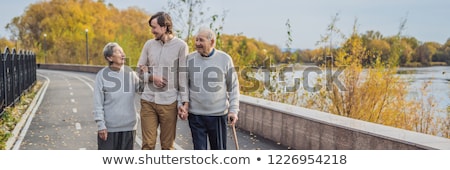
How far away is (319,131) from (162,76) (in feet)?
11.1

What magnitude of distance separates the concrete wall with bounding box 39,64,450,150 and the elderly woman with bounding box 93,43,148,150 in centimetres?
297

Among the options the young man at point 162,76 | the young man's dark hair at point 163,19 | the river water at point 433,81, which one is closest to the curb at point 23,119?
the young man at point 162,76

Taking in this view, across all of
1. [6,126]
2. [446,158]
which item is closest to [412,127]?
[446,158]

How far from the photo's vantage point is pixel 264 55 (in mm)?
17078

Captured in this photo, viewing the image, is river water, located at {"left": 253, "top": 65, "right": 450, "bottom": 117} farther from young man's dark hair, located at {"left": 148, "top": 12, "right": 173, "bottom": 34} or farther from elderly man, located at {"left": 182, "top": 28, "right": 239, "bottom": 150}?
young man's dark hair, located at {"left": 148, "top": 12, "right": 173, "bottom": 34}

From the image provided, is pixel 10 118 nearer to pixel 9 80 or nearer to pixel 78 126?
pixel 78 126

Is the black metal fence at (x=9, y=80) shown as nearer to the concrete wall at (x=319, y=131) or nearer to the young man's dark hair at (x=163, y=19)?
the concrete wall at (x=319, y=131)

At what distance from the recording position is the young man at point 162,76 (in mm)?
6383

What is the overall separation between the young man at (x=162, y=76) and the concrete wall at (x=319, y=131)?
2.47 metres

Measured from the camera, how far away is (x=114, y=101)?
19.9 feet

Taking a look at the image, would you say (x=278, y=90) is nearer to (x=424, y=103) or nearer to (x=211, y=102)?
(x=424, y=103)

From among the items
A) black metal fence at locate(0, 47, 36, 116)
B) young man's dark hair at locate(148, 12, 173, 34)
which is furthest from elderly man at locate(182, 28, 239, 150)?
black metal fence at locate(0, 47, 36, 116)

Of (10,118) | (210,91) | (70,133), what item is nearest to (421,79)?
(70,133)

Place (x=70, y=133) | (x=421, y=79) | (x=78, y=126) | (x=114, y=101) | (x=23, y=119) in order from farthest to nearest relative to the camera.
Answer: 1. (x=23, y=119)
2. (x=78, y=126)
3. (x=421, y=79)
4. (x=70, y=133)
5. (x=114, y=101)
